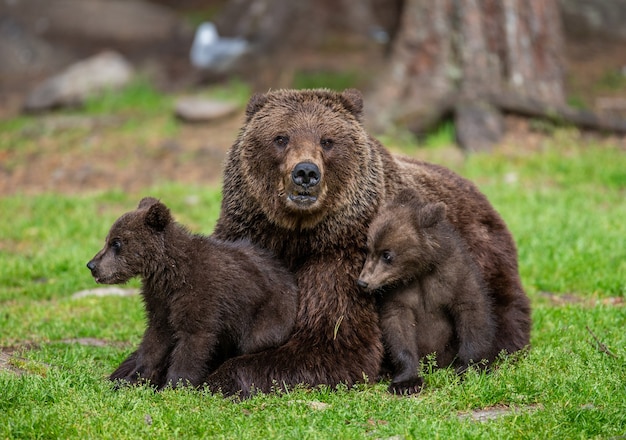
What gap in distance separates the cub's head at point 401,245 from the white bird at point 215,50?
45.8 feet

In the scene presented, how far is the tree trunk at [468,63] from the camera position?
1491cm

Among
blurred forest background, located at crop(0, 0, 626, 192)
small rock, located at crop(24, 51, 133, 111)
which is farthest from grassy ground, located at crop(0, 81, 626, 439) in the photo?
small rock, located at crop(24, 51, 133, 111)

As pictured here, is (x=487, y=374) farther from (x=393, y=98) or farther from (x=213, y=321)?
(x=393, y=98)

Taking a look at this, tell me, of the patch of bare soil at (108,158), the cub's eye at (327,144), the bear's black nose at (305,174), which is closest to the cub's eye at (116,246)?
the bear's black nose at (305,174)

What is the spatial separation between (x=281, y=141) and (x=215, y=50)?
15.3 m

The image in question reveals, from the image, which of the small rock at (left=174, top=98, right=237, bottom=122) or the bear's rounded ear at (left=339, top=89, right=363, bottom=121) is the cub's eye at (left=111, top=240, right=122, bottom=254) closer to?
the bear's rounded ear at (left=339, top=89, right=363, bottom=121)

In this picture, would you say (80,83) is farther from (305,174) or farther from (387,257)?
(387,257)

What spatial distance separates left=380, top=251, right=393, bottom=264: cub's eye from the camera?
6.80 metres

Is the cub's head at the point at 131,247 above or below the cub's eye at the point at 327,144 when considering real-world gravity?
below

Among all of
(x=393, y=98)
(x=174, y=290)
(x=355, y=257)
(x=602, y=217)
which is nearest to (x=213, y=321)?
(x=174, y=290)

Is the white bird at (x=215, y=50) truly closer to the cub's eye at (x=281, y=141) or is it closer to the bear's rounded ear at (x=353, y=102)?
the bear's rounded ear at (x=353, y=102)

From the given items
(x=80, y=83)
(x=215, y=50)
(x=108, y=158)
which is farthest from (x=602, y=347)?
(x=215, y=50)

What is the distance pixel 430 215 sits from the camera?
6910 millimetres

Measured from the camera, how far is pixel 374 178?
7258 mm
